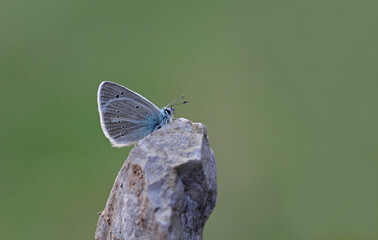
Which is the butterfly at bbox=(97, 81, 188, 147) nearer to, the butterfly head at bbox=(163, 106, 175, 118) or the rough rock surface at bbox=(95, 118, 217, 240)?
the butterfly head at bbox=(163, 106, 175, 118)

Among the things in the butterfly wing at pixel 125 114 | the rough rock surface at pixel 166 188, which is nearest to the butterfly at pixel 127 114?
the butterfly wing at pixel 125 114

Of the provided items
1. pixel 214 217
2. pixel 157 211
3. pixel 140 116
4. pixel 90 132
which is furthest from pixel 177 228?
pixel 90 132

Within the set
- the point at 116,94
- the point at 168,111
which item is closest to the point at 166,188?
the point at 168,111

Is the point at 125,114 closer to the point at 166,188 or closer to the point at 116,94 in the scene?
the point at 116,94

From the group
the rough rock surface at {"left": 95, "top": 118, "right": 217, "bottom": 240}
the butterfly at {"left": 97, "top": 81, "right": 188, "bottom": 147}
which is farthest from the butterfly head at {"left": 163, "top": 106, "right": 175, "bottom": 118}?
the rough rock surface at {"left": 95, "top": 118, "right": 217, "bottom": 240}

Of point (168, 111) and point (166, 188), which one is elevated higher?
point (168, 111)

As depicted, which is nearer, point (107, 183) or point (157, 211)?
point (157, 211)

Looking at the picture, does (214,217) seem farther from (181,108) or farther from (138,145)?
(138,145)
